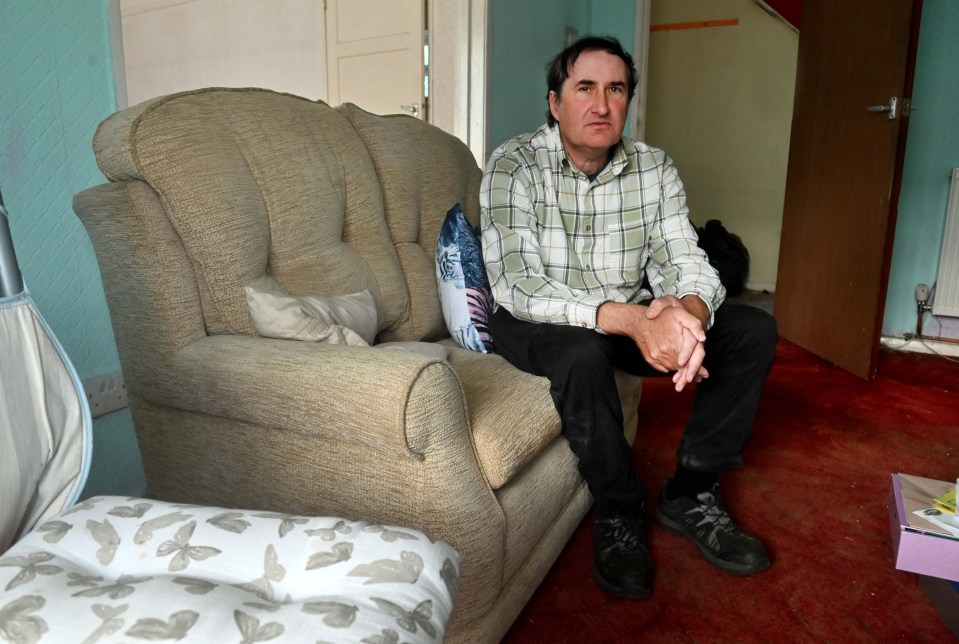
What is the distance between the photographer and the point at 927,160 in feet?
10.2

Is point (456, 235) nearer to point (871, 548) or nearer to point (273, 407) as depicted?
point (273, 407)

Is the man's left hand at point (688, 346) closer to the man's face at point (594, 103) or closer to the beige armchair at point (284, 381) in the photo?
the beige armchair at point (284, 381)

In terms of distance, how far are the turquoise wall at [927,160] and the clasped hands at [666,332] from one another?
95.0 inches

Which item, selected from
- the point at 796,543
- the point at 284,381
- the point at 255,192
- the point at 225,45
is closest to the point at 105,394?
the point at 255,192

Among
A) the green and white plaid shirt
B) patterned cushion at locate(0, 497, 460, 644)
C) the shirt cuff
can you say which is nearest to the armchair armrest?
patterned cushion at locate(0, 497, 460, 644)

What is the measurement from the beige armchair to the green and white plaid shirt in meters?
0.29

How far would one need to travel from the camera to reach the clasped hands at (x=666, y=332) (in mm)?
1279

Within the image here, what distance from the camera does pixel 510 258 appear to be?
4.91ft

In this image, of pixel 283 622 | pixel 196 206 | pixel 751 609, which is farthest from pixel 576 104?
pixel 283 622

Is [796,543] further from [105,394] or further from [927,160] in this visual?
[927,160]

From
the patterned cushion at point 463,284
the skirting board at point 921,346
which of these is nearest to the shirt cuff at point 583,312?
the patterned cushion at point 463,284

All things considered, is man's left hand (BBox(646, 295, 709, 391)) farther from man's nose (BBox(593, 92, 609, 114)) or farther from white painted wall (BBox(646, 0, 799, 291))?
white painted wall (BBox(646, 0, 799, 291))

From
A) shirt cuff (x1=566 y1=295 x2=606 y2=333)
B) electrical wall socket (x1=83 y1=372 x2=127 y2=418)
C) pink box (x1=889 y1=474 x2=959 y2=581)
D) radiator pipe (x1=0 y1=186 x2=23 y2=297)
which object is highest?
radiator pipe (x1=0 y1=186 x2=23 y2=297)

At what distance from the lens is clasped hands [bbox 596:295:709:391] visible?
1279 millimetres
